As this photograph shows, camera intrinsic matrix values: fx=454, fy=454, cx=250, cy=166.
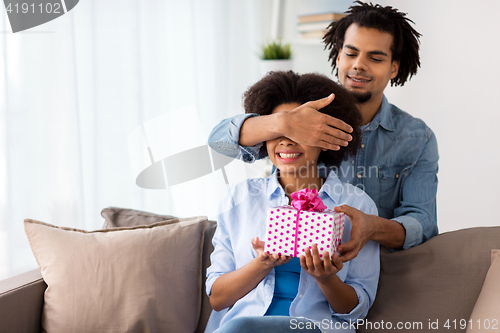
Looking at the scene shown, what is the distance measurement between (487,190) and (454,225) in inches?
11.3

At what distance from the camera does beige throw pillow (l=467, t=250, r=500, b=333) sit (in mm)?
1117

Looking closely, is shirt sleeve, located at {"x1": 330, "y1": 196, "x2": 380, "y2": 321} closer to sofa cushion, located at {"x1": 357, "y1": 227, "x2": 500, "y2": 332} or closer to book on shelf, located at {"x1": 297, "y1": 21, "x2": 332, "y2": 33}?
sofa cushion, located at {"x1": 357, "y1": 227, "x2": 500, "y2": 332}

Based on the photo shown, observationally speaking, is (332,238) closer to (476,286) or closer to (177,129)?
(476,286)

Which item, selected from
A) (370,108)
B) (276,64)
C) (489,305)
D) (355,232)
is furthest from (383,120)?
(276,64)

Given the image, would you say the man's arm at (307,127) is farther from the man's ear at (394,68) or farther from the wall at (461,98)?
the wall at (461,98)

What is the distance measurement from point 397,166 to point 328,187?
0.34 m

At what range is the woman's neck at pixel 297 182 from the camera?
1285 mm

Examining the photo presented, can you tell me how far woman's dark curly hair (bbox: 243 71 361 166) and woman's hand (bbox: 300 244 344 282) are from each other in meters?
0.37

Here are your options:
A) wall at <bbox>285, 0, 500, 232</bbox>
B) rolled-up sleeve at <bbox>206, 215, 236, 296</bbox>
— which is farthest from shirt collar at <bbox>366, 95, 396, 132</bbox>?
wall at <bbox>285, 0, 500, 232</bbox>

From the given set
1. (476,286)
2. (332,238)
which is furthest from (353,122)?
(476,286)

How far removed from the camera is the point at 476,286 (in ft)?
4.15

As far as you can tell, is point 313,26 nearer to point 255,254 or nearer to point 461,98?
point 461,98

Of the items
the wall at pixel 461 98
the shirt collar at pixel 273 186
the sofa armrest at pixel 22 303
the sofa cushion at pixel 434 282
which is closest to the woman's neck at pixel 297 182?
the shirt collar at pixel 273 186

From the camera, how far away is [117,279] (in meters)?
1.37
